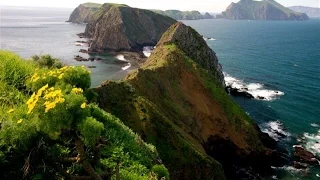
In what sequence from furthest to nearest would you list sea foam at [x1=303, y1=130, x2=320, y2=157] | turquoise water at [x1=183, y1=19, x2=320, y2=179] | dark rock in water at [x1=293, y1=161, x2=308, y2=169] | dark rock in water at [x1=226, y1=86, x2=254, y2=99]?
1. dark rock in water at [x1=226, y1=86, x2=254, y2=99]
2. turquoise water at [x1=183, y1=19, x2=320, y2=179]
3. sea foam at [x1=303, y1=130, x2=320, y2=157]
4. dark rock in water at [x1=293, y1=161, x2=308, y2=169]

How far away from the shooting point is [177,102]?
2339 inches

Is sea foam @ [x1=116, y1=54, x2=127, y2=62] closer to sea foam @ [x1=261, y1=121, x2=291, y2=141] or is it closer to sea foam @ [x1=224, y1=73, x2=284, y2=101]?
sea foam @ [x1=224, y1=73, x2=284, y2=101]

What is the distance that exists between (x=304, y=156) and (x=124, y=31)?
128 m

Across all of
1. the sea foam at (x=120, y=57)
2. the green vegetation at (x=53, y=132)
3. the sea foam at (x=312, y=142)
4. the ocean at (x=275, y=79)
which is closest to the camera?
the green vegetation at (x=53, y=132)

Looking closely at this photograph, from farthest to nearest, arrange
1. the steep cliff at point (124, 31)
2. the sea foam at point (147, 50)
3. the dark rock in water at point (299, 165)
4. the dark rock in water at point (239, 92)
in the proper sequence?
the steep cliff at point (124, 31), the sea foam at point (147, 50), the dark rock in water at point (239, 92), the dark rock in water at point (299, 165)

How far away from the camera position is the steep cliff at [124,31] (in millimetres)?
165125

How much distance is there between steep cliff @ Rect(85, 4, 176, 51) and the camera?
542ft

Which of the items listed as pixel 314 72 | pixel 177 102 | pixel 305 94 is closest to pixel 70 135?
pixel 177 102

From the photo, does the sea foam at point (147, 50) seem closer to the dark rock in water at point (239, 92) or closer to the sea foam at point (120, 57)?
the sea foam at point (120, 57)

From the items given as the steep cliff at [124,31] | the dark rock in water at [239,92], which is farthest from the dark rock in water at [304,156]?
the steep cliff at [124,31]

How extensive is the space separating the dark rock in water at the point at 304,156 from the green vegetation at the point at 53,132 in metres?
45.5

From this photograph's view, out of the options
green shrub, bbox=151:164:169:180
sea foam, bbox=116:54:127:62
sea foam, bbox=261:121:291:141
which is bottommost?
sea foam, bbox=261:121:291:141

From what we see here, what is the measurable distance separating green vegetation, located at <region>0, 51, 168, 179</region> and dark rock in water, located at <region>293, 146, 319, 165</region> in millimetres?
45546

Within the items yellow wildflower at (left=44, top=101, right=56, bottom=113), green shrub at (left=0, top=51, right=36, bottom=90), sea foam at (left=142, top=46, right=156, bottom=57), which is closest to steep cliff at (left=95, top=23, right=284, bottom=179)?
green shrub at (left=0, top=51, right=36, bottom=90)
